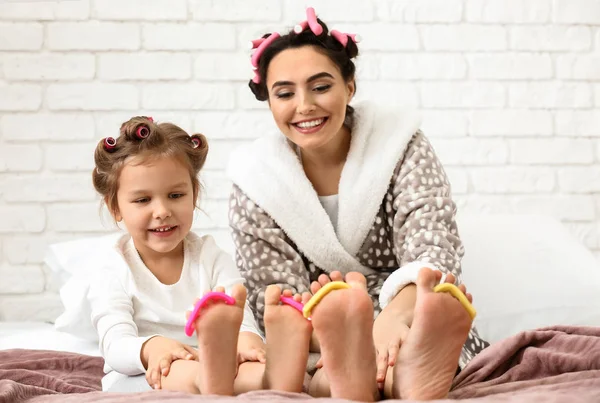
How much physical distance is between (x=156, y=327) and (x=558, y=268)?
0.98 m

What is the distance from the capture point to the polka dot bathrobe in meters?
1.74

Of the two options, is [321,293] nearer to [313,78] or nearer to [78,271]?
[313,78]

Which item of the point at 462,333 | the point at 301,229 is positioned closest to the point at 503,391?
the point at 462,333

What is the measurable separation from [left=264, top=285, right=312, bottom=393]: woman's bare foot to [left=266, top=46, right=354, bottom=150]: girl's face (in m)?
0.59

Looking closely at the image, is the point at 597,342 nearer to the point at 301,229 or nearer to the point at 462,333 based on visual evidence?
the point at 462,333

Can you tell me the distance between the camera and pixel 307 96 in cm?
172

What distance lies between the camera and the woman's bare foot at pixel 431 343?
1.12m

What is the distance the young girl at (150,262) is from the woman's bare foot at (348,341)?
0.83ft

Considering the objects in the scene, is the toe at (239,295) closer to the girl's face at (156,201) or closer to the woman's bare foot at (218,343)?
the woman's bare foot at (218,343)

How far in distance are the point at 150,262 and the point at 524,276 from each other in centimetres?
90

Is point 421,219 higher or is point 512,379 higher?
point 421,219

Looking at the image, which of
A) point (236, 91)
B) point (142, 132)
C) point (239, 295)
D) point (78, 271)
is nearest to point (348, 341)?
point (239, 295)

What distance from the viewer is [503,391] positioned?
1182mm

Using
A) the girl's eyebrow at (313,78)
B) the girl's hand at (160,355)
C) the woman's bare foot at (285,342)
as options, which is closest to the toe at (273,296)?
the woman's bare foot at (285,342)
